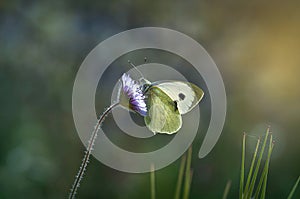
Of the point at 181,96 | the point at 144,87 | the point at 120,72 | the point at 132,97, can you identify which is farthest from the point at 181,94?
the point at 120,72

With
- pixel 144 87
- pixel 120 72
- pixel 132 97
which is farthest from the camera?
pixel 120 72


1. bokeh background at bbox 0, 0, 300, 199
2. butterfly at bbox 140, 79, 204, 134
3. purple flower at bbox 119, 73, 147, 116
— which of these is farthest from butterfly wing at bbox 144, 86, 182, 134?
bokeh background at bbox 0, 0, 300, 199

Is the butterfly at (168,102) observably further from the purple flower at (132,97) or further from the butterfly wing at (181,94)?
the purple flower at (132,97)

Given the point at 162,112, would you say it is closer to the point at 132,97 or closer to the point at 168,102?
the point at 168,102

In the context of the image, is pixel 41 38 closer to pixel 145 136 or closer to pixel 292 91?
pixel 145 136

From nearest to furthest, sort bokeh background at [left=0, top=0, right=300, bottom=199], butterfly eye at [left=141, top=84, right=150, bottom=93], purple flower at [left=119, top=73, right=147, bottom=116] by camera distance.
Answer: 1. purple flower at [left=119, top=73, right=147, bottom=116]
2. butterfly eye at [left=141, top=84, right=150, bottom=93]
3. bokeh background at [left=0, top=0, right=300, bottom=199]

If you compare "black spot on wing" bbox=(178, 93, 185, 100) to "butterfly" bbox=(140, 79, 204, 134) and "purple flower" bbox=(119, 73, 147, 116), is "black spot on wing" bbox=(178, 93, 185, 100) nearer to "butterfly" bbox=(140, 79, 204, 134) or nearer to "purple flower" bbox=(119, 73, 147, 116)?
"butterfly" bbox=(140, 79, 204, 134)

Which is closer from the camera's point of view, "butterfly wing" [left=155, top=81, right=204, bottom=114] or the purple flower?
the purple flower
